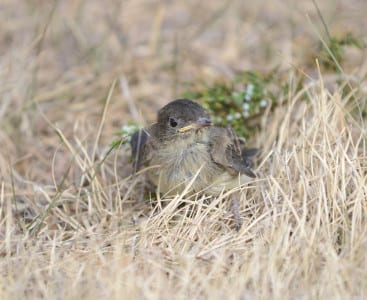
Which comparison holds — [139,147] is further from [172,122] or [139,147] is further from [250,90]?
[250,90]

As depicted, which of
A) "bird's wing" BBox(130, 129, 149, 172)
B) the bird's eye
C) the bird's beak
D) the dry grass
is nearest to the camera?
the dry grass

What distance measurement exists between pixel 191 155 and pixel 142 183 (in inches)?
26.1

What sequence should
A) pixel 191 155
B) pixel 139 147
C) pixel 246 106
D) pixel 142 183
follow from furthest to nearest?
1. pixel 246 106
2. pixel 142 183
3. pixel 139 147
4. pixel 191 155

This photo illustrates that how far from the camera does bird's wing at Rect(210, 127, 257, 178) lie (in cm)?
468

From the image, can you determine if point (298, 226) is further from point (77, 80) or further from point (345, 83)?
point (77, 80)

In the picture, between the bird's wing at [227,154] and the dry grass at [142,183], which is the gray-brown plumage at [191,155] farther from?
the dry grass at [142,183]

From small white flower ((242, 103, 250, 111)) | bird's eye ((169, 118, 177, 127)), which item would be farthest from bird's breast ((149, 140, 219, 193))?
small white flower ((242, 103, 250, 111))

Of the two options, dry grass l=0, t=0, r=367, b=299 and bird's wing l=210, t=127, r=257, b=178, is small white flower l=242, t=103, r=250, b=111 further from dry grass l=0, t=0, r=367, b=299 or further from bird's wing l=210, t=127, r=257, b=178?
bird's wing l=210, t=127, r=257, b=178

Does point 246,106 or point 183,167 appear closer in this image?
point 183,167

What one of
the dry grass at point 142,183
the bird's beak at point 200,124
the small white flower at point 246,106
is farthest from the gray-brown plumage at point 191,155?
the small white flower at point 246,106

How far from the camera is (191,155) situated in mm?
4656

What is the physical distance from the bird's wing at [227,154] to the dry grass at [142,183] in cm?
15

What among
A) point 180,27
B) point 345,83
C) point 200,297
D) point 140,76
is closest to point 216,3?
point 180,27

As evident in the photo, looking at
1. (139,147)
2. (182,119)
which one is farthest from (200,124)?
(139,147)
